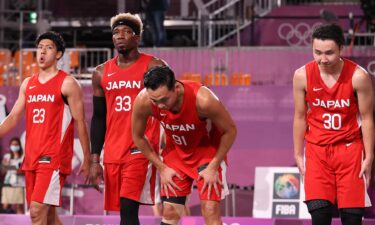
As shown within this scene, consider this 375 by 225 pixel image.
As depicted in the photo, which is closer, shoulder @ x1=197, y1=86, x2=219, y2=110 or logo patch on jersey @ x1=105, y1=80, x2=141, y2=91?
shoulder @ x1=197, y1=86, x2=219, y2=110

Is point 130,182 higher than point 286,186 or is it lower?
higher

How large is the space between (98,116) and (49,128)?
0.46 metres

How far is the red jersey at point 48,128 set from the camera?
8.64m

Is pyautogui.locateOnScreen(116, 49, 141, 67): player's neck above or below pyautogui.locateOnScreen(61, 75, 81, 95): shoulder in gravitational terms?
above

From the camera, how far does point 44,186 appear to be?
8555 millimetres

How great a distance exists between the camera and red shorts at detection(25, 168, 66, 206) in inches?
336

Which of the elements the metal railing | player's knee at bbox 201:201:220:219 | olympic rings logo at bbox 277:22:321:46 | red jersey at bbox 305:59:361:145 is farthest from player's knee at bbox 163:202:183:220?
olympic rings logo at bbox 277:22:321:46

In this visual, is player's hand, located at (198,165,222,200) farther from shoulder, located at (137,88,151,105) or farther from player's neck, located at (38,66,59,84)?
player's neck, located at (38,66,59,84)

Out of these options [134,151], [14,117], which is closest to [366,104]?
[134,151]

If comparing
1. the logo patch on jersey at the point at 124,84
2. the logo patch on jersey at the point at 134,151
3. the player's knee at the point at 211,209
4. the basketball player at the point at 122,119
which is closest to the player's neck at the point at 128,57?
the basketball player at the point at 122,119

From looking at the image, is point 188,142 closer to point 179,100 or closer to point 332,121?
point 179,100

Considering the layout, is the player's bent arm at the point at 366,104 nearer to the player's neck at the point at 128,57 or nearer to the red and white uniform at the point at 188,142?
the red and white uniform at the point at 188,142

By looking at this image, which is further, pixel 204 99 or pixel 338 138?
pixel 338 138

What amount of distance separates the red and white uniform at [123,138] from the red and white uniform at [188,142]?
2.20 feet
